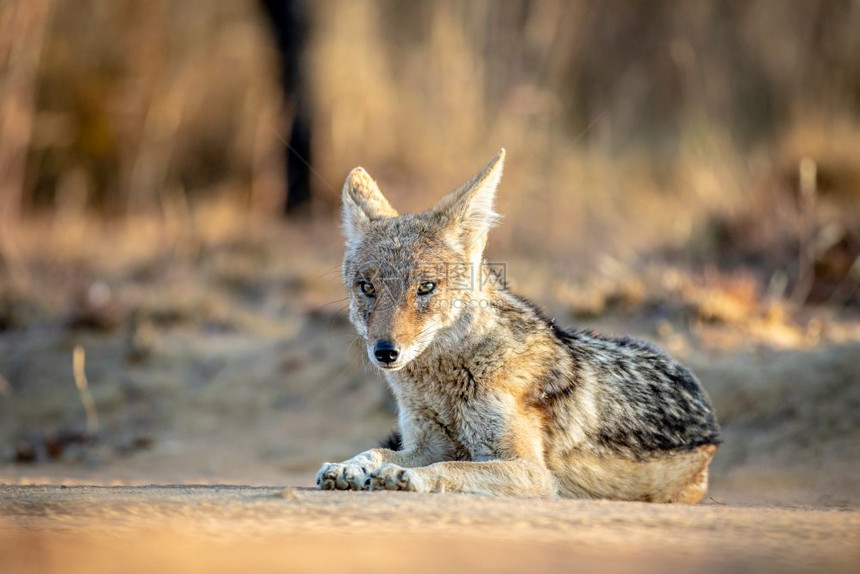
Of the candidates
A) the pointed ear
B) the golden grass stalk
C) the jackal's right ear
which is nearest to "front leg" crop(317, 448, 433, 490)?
the pointed ear

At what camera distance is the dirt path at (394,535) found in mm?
3262

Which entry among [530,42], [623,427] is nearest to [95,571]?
[623,427]

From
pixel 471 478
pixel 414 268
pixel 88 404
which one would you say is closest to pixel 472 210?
pixel 414 268

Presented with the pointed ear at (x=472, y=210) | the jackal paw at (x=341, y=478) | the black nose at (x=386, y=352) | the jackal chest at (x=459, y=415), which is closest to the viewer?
the jackal paw at (x=341, y=478)

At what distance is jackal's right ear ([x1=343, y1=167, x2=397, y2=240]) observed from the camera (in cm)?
628

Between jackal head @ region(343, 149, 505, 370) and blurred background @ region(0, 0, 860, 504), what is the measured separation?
1.50m

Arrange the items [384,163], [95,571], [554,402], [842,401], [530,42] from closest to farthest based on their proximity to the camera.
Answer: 1. [95,571]
2. [554,402]
3. [842,401]
4. [384,163]
5. [530,42]

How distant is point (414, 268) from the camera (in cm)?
565

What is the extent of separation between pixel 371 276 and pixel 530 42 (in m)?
12.7

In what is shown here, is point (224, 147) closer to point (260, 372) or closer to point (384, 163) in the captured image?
point (384, 163)

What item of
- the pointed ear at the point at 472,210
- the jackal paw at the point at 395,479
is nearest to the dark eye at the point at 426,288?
the pointed ear at the point at 472,210

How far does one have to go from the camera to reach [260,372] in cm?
1088

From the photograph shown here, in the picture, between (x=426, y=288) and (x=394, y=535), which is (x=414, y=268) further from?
(x=394, y=535)

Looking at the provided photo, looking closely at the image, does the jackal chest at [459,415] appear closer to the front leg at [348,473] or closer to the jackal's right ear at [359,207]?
the front leg at [348,473]
